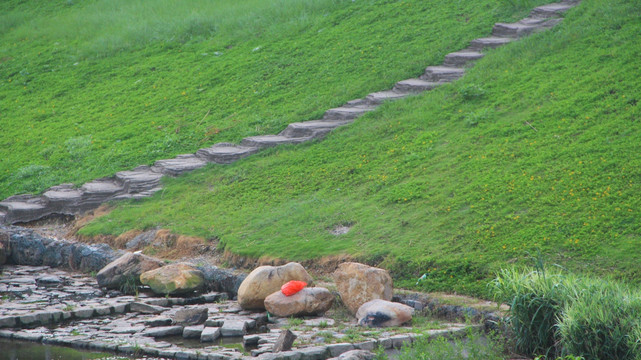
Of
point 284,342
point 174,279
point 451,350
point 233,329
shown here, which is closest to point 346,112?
point 174,279

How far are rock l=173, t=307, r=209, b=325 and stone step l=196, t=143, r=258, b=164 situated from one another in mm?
6947

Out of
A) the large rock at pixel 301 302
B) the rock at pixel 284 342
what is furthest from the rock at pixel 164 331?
the rock at pixel 284 342

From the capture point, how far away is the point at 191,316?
9.52 meters

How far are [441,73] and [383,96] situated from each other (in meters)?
1.55

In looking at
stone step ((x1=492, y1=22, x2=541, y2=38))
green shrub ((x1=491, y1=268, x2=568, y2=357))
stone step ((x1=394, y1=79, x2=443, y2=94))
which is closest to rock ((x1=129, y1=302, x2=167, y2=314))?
green shrub ((x1=491, y1=268, x2=568, y2=357))

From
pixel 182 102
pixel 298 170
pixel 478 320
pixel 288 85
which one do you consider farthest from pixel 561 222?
pixel 182 102

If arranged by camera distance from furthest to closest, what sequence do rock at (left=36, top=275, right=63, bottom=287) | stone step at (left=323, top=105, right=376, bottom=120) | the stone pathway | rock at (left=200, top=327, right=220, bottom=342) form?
stone step at (left=323, top=105, right=376, bottom=120)
rock at (left=36, top=275, right=63, bottom=287)
rock at (left=200, top=327, right=220, bottom=342)
the stone pathway

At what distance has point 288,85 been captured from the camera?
1953cm

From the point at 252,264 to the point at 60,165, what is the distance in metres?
8.61

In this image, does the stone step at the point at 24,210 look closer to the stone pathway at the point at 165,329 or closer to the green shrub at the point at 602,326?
the stone pathway at the point at 165,329

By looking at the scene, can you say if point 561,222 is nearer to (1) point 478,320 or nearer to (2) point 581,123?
(1) point 478,320

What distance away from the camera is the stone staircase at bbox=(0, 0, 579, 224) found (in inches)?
623

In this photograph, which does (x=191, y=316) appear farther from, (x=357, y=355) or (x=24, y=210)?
(x=24, y=210)

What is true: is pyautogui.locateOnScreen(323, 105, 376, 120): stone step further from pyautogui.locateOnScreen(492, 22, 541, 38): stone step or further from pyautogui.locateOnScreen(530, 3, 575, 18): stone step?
pyautogui.locateOnScreen(530, 3, 575, 18): stone step
